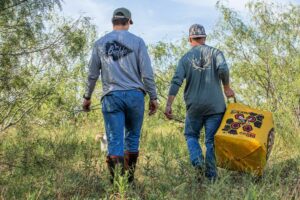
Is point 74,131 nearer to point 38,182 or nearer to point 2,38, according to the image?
point 2,38

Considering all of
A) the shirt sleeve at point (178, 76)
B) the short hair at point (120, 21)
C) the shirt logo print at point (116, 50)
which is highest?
the short hair at point (120, 21)

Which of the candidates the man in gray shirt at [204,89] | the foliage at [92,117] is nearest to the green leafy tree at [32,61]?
the foliage at [92,117]

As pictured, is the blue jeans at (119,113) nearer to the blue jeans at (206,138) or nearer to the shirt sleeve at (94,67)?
the shirt sleeve at (94,67)

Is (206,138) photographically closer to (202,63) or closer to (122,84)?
(202,63)

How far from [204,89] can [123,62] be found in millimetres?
1134

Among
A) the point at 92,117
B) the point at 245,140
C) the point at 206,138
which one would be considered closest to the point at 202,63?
the point at 206,138

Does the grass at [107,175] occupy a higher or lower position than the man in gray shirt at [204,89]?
lower

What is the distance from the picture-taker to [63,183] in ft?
15.8

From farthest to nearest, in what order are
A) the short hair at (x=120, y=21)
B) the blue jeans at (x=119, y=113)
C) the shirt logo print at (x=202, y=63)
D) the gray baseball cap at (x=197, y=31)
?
the gray baseball cap at (x=197, y=31) < the shirt logo print at (x=202, y=63) < the short hair at (x=120, y=21) < the blue jeans at (x=119, y=113)

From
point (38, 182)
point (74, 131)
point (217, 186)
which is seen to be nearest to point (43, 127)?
point (74, 131)

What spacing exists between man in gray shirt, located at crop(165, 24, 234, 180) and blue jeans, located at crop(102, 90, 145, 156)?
0.87m

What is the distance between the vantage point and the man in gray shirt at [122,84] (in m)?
5.04

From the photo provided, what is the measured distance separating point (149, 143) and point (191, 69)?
10.7ft

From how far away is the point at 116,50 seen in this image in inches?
201
